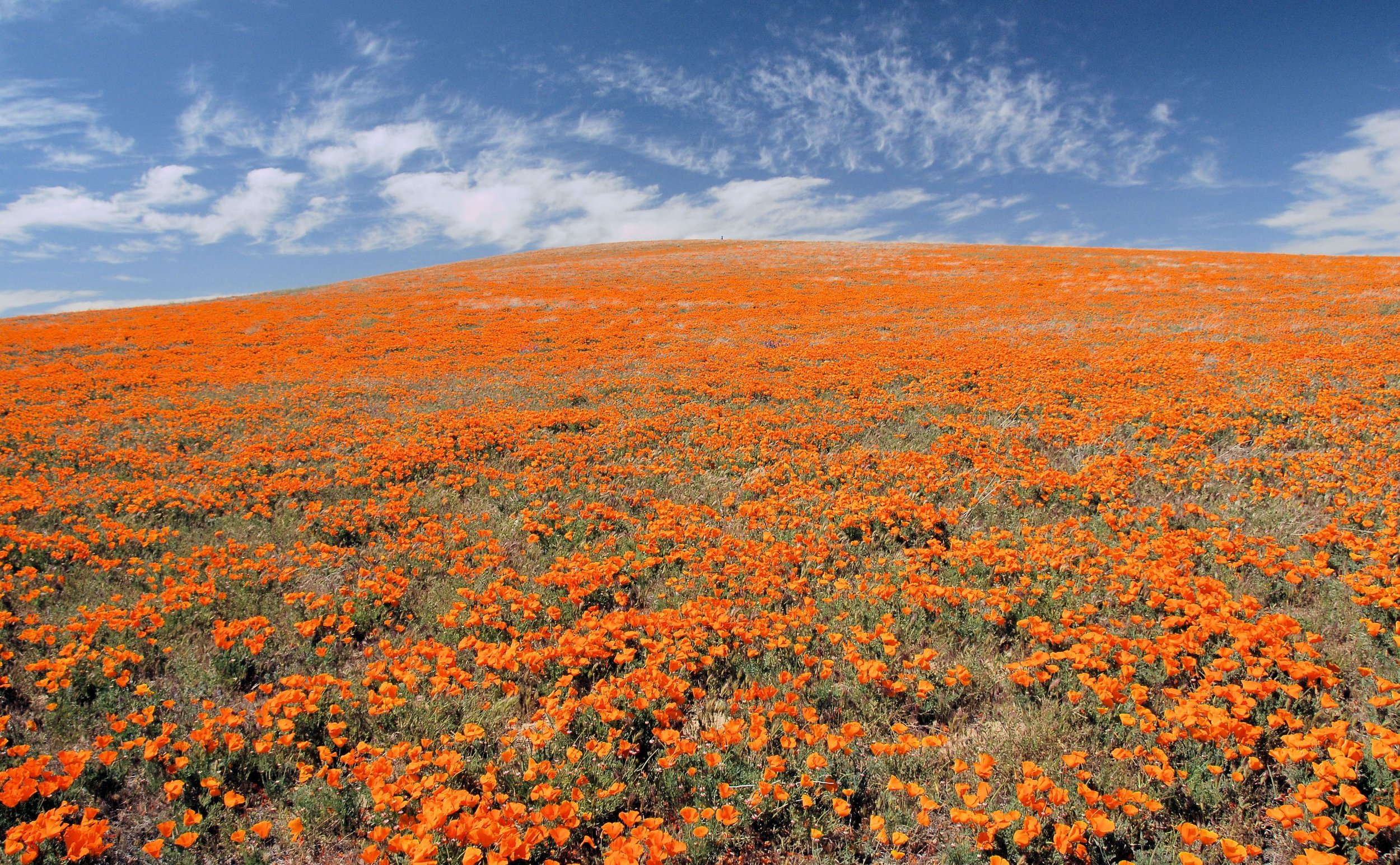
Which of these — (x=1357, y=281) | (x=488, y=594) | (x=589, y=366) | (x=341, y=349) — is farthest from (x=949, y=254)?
(x=488, y=594)

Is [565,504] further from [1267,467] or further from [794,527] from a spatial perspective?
[1267,467]

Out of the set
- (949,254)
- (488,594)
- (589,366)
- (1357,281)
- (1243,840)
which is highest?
(949,254)

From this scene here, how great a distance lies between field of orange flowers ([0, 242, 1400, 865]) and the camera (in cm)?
328

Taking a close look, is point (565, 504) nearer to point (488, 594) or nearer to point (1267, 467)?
point (488, 594)

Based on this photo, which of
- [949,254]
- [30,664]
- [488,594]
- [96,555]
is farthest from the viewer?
[949,254]

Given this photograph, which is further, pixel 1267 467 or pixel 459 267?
pixel 459 267

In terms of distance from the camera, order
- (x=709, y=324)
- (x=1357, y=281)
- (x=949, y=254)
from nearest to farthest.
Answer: (x=709, y=324) → (x=1357, y=281) → (x=949, y=254)

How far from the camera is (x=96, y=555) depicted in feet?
20.6

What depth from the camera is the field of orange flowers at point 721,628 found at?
328cm

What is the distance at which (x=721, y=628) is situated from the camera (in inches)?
189

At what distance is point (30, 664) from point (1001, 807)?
22.2 feet

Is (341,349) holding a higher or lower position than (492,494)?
higher

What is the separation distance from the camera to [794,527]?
266 inches

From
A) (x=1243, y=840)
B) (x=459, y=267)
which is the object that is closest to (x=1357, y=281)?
(x=1243, y=840)
